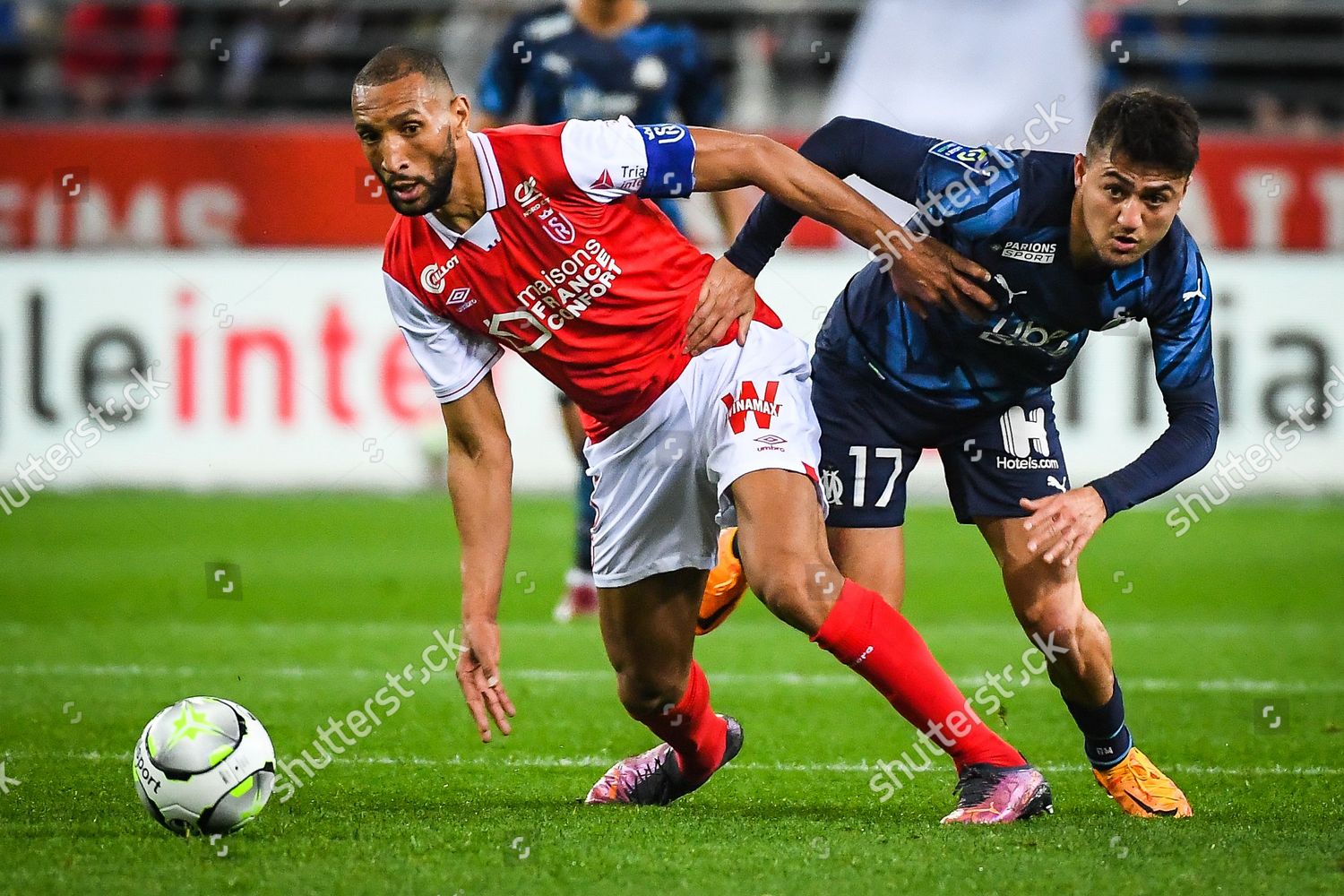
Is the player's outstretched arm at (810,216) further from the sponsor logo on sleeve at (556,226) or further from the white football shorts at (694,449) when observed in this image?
the sponsor logo on sleeve at (556,226)

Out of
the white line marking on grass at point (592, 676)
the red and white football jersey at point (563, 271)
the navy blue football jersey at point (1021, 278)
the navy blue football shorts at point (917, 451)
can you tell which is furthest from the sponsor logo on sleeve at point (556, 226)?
the white line marking on grass at point (592, 676)

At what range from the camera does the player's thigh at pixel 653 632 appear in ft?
16.0

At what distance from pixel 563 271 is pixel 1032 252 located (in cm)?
125

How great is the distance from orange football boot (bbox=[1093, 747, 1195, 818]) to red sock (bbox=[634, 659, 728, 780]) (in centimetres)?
110

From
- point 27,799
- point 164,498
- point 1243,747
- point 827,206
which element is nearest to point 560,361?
point 827,206

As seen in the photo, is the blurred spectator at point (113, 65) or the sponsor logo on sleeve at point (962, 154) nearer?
the sponsor logo on sleeve at point (962, 154)

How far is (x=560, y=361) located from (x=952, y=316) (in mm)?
1088

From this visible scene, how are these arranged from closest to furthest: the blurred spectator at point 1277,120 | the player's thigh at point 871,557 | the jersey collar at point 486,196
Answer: the jersey collar at point 486,196, the player's thigh at point 871,557, the blurred spectator at point 1277,120

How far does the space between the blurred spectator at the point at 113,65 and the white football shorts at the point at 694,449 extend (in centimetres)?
1072

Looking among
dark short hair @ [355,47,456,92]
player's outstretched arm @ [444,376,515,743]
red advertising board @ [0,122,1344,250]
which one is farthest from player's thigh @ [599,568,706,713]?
red advertising board @ [0,122,1344,250]

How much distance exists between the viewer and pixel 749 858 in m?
4.11

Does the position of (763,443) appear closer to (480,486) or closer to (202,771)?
(480,486)

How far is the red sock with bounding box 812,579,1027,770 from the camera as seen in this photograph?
14.3 ft

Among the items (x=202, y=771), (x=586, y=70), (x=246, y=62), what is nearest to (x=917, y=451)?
(x=202, y=771)
